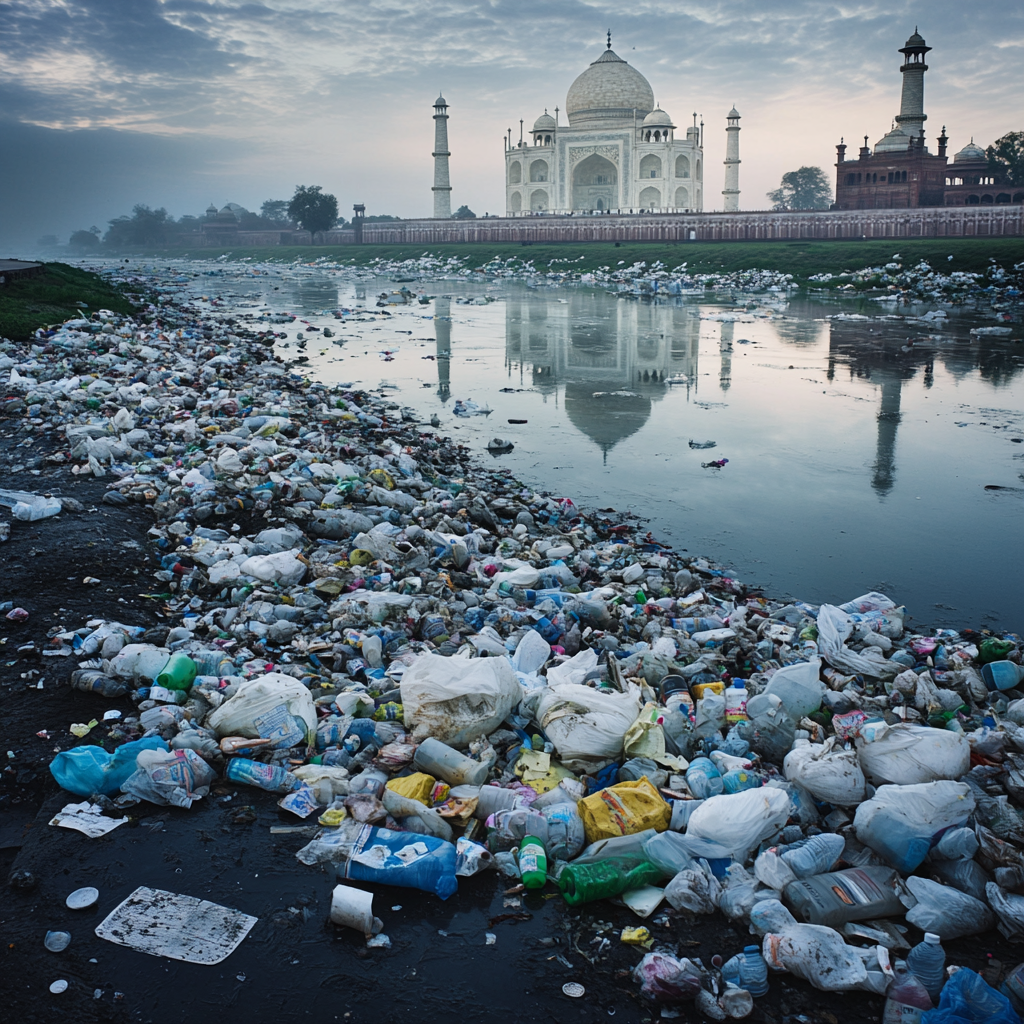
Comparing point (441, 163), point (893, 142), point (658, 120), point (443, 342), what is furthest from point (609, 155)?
point (443, 342)

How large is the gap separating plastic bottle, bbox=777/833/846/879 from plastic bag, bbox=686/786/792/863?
8cm

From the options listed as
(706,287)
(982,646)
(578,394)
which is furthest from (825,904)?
(706,287)

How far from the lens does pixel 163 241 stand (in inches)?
3219

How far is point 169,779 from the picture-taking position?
2730mm

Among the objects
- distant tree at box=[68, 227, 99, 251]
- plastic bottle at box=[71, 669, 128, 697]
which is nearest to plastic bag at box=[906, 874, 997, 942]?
plastic bottle at box=[71, 669, 128, 697]

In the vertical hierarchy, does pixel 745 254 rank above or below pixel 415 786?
above

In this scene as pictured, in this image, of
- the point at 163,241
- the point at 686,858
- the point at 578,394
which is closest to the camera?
the point at 686,858

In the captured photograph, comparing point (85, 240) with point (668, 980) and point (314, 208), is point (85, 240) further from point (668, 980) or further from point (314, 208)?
point (668, 980)

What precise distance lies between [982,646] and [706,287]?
79.6ft

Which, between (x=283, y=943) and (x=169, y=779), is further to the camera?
(x=169, y=779)

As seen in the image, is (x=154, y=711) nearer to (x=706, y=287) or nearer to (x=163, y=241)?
(x=706, y=287)

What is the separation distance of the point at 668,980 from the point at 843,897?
1.90 ft

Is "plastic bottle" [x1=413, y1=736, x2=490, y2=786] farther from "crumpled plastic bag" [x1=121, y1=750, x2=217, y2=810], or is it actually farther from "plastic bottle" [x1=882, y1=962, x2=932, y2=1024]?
"plastic bottle" [x1=882, y1=962, x2=932, y2=1024]

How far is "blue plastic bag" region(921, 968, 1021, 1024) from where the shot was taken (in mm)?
1911
